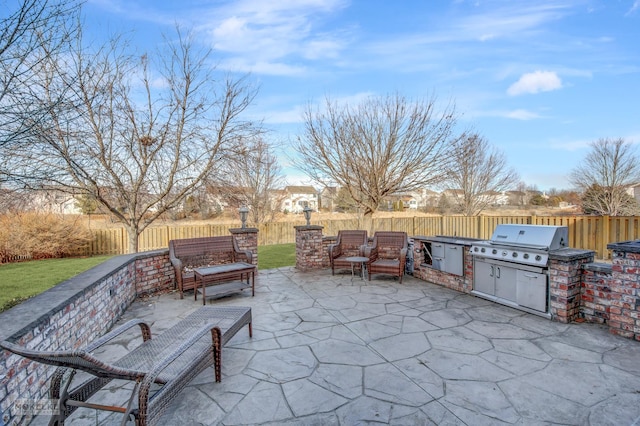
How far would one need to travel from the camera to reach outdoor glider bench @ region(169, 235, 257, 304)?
16.5 ft

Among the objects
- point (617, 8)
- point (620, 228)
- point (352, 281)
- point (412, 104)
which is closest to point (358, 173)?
point (412, 104)

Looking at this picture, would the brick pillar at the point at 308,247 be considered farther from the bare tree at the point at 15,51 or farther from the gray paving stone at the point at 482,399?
the bare tree at the point at 15,51

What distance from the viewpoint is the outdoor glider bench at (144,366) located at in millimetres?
1635

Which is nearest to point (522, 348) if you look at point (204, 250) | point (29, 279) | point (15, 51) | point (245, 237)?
point (204, 250)

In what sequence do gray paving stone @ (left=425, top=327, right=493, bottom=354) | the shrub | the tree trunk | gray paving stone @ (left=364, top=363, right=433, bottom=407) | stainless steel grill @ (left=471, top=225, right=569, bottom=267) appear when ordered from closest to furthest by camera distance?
1. gray paving stone @ (left=364, top=363, right=433, bottom=407)
2. gray paving stone @ (left=425, top=327, right=493, bottom=354)
3. stainless steel grill @ (left=471, top=225, right=569, bottom=267)
4. the tree trunk
5. the shrub

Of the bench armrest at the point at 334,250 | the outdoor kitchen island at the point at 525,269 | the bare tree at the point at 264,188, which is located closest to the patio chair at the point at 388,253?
the bench armrest at the point at 334,250

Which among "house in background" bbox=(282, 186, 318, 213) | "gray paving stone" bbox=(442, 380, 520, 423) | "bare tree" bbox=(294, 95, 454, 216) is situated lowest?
"gray paving stone" bbox=(442, 380, 520, 423)

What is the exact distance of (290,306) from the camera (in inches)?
185

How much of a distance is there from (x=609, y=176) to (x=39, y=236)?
78.9 ft

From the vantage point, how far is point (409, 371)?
273 centimetres

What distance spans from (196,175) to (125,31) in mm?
3382

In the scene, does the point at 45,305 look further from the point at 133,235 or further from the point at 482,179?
the point at 482,179

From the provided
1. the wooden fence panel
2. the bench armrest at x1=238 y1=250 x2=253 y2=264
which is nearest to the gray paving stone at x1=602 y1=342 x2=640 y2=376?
the bench armrest at x1=238 y1=250 x2=253 y2=264

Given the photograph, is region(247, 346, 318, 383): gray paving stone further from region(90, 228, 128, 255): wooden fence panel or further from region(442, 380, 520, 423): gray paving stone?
region(90, 228, 128, 255): wooden fence panel
